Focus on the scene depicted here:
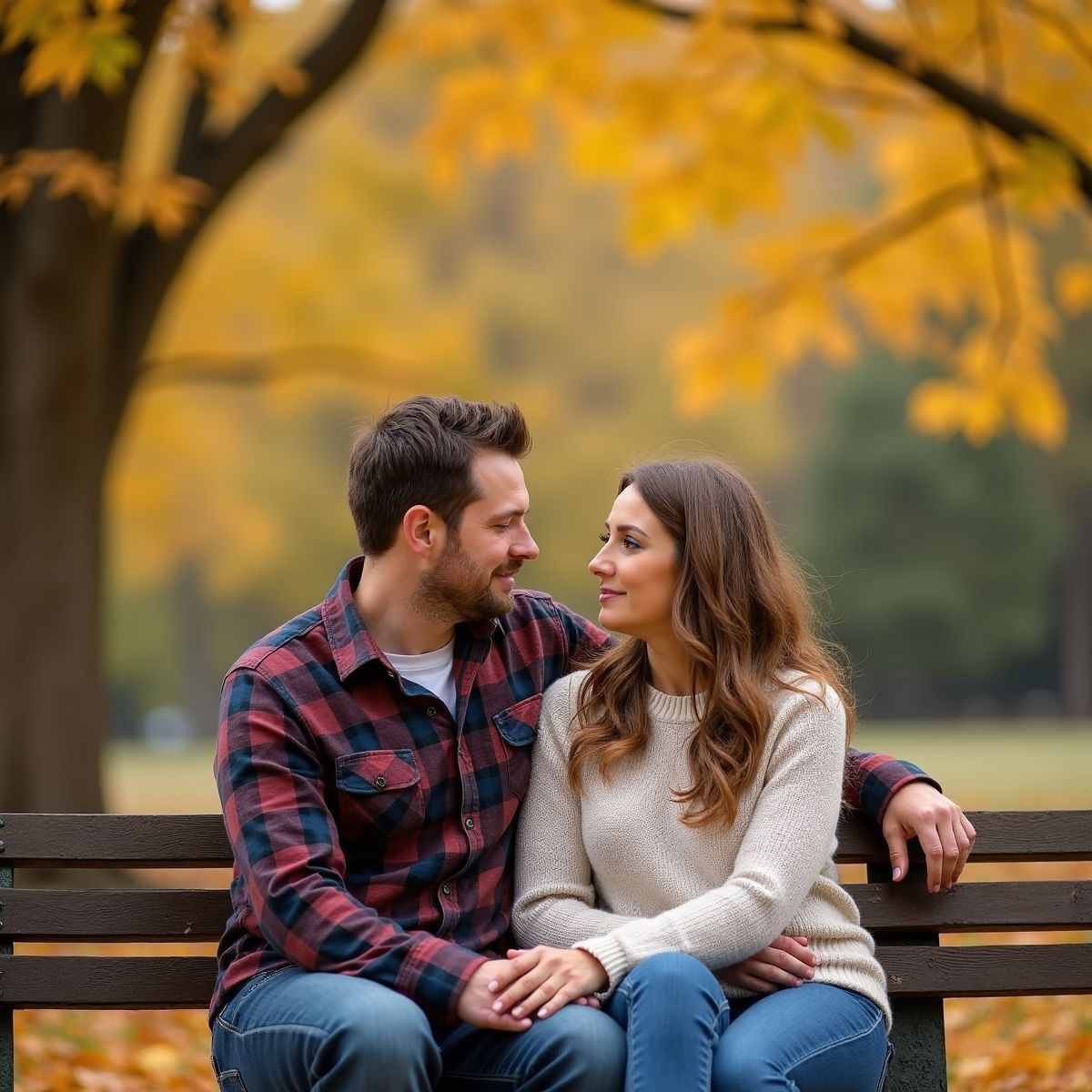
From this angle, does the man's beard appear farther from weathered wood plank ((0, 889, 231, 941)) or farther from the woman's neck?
weathered wood plank ((0, 889, 231, 941))

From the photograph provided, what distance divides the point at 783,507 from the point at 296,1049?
3529 centimetres

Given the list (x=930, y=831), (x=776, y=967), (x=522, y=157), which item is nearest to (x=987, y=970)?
(x=930, y=831)

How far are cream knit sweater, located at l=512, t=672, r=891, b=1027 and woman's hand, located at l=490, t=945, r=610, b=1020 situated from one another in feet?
0.16

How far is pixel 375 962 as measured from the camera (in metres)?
3.04

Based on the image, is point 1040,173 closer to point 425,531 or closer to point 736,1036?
point 425,531

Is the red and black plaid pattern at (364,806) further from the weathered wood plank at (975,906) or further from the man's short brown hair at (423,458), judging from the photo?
the weathered wood plank at (975,906)

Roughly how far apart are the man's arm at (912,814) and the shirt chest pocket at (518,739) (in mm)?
748

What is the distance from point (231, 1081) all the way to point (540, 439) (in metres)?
23.1

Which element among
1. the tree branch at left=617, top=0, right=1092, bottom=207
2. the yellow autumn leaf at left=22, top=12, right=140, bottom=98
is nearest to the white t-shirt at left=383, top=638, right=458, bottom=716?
the yellow autumn leaf at left=22, top=12, right=140, bottom=98

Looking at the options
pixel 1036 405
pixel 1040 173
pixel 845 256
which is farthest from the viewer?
pixel 1036 405

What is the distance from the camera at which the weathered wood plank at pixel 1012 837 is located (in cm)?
358

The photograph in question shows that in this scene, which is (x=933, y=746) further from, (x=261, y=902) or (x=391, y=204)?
(x=261, y=902)

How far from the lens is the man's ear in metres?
3.56

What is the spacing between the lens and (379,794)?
328 centimetres
